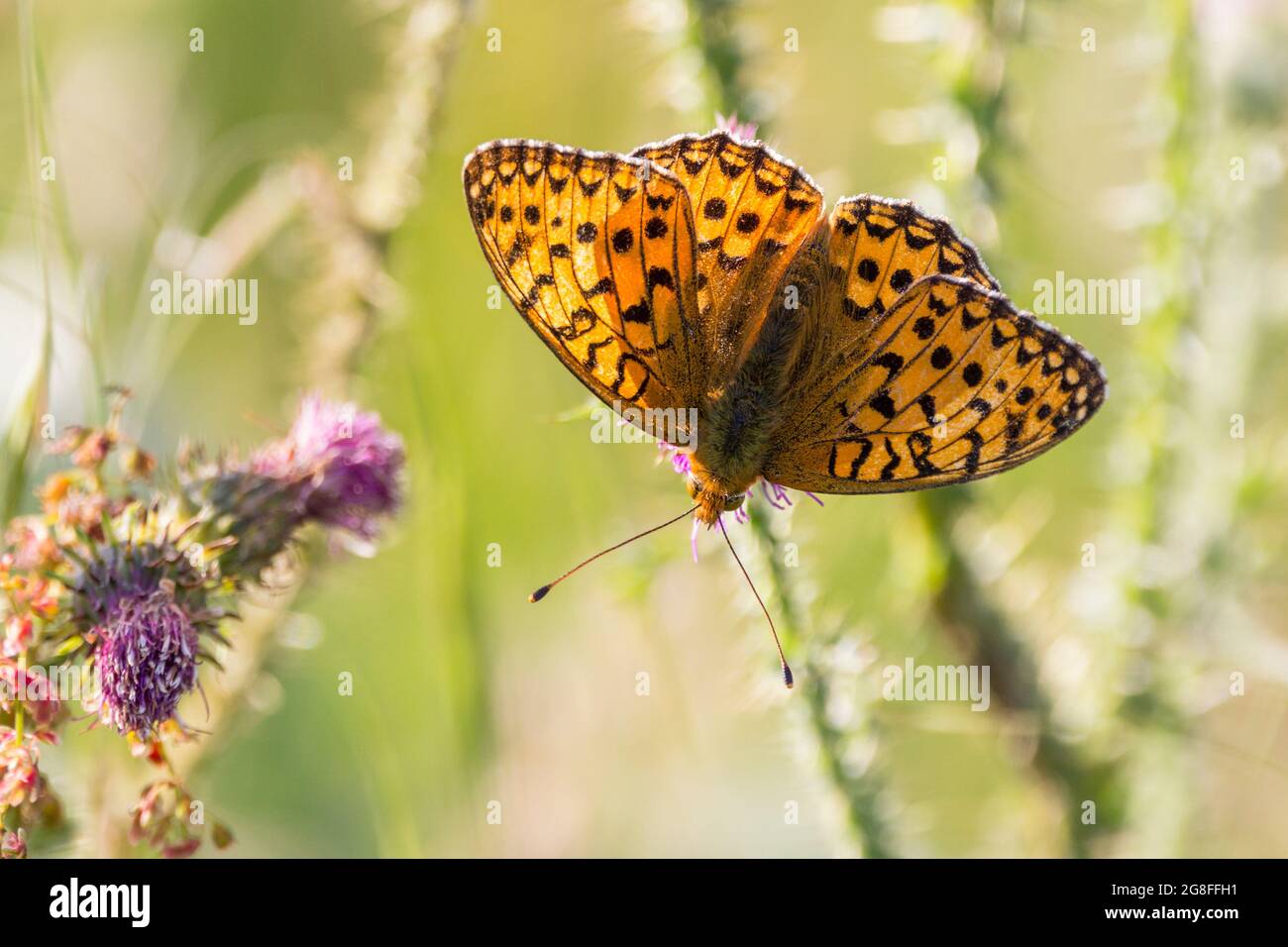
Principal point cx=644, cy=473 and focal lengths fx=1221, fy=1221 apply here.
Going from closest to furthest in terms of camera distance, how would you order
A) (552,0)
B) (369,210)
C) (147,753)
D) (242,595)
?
(147,753)
(242,595)
(369,210)
(552,0)

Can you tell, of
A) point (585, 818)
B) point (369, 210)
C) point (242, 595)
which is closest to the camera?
point (242, 595)

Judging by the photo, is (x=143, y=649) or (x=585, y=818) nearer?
(x=143, y=649)

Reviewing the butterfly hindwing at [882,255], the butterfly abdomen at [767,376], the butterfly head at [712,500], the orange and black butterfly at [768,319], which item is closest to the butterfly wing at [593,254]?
the orange and black butterfly at [768,319]

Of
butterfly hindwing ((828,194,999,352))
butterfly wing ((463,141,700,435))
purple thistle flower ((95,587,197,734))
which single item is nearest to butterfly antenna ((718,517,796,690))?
butterfly wing ((463,141,700,435))

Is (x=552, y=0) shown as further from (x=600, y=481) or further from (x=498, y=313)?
(x=600, y=481)

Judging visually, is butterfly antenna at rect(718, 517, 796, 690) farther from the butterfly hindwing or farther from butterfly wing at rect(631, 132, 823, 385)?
the butterfly hindwing

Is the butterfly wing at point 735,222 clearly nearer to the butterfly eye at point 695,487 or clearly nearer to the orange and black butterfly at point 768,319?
the orange and black butterfly at point 768,319

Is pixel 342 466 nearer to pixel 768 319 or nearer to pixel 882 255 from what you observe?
pixel 768 319
